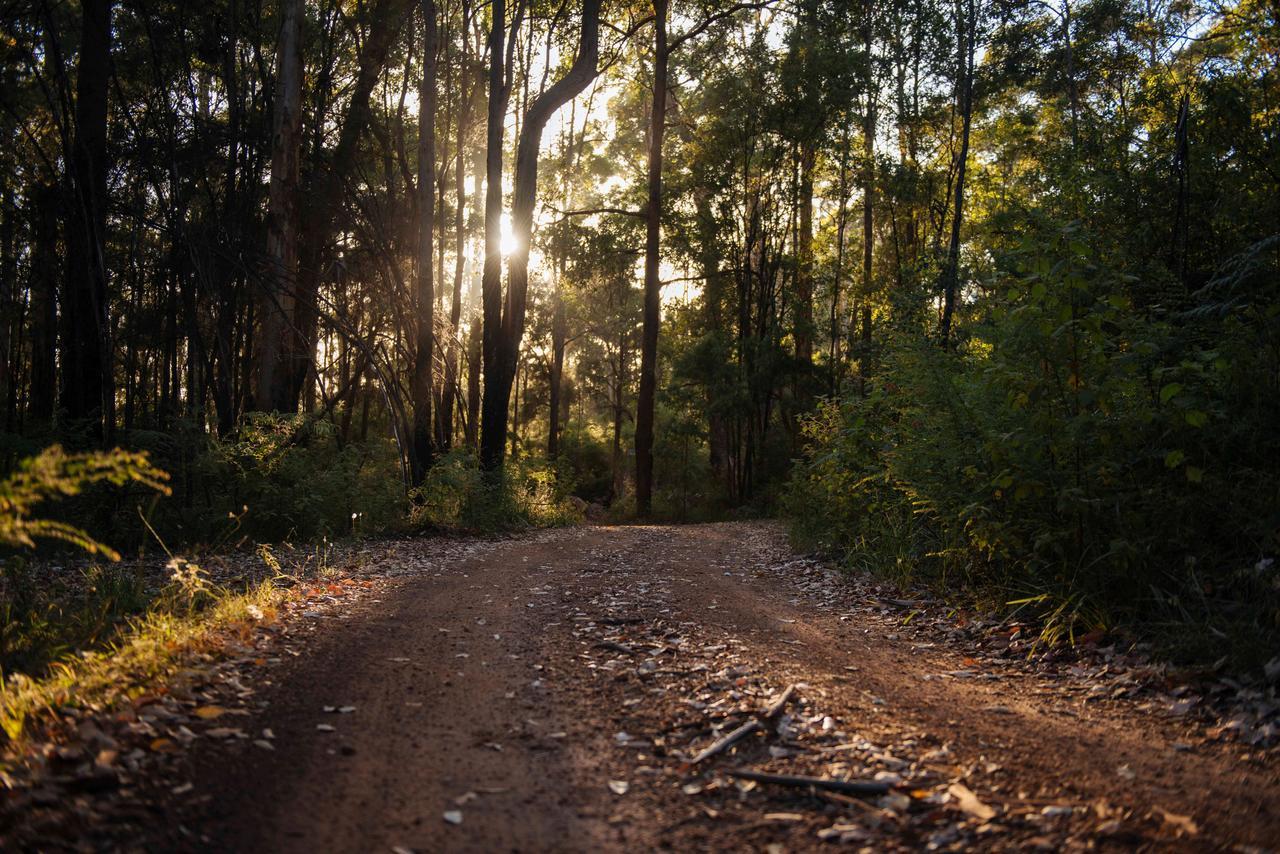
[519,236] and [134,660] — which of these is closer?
[134,660]

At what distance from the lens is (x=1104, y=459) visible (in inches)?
220

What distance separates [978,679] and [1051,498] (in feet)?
6.40

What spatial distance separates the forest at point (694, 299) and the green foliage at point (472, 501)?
8 cm

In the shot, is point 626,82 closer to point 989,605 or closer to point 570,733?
point 989,605

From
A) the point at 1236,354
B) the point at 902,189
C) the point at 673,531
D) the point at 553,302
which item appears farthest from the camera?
the point at 553,302

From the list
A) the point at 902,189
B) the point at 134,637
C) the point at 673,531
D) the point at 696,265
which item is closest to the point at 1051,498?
the point at 134,637

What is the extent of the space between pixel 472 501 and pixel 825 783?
1144cm

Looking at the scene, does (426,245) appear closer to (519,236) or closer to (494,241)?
(494,241)

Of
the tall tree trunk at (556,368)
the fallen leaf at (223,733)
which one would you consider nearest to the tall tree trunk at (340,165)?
the tall tree trunk at (556,368)

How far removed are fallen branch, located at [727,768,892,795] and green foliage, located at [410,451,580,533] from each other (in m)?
10.4

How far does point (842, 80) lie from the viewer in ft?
83.1

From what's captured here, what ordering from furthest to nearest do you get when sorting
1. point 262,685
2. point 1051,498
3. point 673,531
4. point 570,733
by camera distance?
point 673,531, point 1051,498, point 262,685, point 570,733

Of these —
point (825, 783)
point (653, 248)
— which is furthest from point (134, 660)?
point (653, 248)

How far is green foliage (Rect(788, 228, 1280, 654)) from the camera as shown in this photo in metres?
5.01
